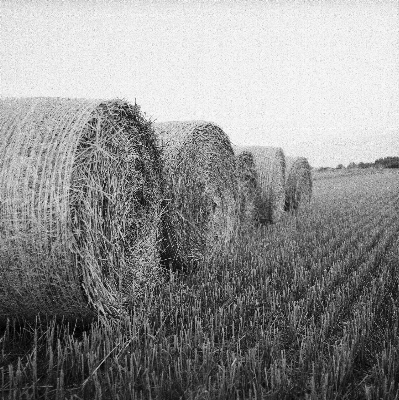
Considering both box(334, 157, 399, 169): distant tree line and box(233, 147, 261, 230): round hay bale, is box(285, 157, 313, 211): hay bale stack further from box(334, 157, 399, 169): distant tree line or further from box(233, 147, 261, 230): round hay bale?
box(334, 157, 399, 169): distant tree line

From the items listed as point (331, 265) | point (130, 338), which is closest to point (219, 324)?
point (130, 338)

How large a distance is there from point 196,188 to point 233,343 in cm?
314

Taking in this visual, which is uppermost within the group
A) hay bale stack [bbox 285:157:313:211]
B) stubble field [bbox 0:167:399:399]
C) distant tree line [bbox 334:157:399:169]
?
distant tree line [bbox 334:157:399:169]

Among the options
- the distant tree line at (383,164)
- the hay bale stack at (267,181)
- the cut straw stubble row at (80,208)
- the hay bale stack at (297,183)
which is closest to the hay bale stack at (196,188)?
the cut straw stubble row at (80,208)

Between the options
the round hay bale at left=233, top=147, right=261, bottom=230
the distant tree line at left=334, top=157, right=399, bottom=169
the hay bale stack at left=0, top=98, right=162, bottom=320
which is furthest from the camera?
the distant tree line at left=334, top=157, right=399, bottom=169

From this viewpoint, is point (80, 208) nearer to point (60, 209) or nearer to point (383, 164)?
point (60, 209)

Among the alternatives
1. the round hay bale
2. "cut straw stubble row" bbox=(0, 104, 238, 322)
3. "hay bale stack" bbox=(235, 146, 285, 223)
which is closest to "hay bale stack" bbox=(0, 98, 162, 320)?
"cut straw stubble row" bbox=(0, 104, 238, 322)

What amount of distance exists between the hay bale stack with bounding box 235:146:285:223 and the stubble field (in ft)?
14.0

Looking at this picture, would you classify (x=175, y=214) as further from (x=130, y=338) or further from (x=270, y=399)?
(x=270, y=399)

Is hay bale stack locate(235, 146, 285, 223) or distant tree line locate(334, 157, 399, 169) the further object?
distant tree line locate(334, 157, 399, 169)

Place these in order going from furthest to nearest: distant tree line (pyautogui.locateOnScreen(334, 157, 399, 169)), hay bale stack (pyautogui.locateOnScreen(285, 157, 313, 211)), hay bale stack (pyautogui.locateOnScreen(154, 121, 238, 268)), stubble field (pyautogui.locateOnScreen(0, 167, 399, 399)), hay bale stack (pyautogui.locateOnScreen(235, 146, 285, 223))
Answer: distant tree line (pyautogui.locateOnScreen(334, 157, 399, 169)), hay bale stack (pyautogui.locateOnScreen(285, 157, 313, 211)), hay bale stack (pyautogui.locateOnScreen(235, 146, 285, 223)), hay bale stack (pyautogui.locateOnScreen(154, 121, 238, 268)), stubble field (pyautogui.locateOnScreen(0, 167, 399, 399))

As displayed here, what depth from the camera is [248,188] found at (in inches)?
359

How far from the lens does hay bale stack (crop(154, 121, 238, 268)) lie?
5246 millimetres

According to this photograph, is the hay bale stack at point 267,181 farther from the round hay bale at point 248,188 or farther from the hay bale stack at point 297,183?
the hay bale stack at point 297,183
